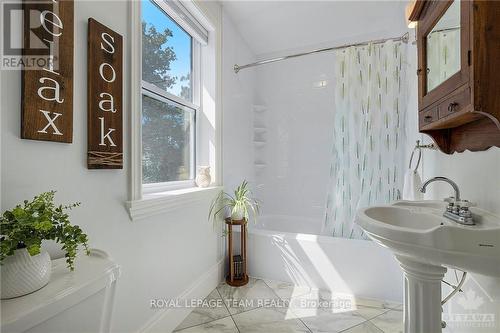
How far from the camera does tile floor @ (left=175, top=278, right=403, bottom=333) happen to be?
1.58 metres

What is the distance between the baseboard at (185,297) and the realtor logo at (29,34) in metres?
1.38

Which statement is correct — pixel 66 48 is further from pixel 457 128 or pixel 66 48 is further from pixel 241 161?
pixel 241 161

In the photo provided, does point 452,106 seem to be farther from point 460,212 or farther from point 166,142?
point 166,142

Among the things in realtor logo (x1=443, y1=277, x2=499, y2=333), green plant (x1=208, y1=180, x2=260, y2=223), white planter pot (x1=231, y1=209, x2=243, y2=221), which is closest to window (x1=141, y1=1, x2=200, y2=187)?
green plant (x1=208, y1=180, x2=260, y2=223)

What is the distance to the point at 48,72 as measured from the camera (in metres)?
0.85

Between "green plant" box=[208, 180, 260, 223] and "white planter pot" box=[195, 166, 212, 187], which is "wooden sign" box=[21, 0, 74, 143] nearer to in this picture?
"white planter pot" box=[195, 166, 212, 187]

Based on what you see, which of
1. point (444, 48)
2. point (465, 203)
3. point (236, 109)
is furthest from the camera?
point (236, 109)

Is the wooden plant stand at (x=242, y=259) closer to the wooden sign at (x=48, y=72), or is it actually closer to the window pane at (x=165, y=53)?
the window pane at (x=165, y=53)

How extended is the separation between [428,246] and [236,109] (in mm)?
2185

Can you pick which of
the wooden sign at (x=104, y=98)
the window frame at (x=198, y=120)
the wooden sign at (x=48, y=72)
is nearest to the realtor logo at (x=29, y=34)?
the wooden sign at (x=48, y=72)

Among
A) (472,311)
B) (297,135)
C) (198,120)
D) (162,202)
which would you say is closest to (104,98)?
(162,202)

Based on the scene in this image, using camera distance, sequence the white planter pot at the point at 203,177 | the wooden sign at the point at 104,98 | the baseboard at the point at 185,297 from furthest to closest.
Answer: the white planter pot at the point at 203,177, the baseboard at the point at 185,297, the wooden sign at the point at 104,98

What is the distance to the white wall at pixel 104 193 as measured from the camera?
78 centimetres

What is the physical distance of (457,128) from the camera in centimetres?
118
